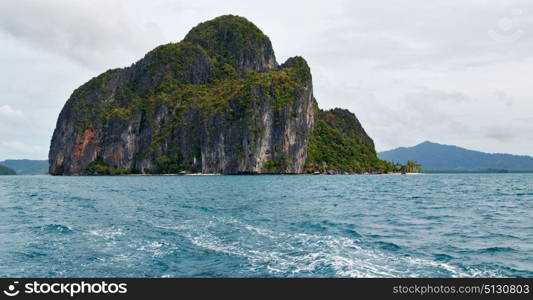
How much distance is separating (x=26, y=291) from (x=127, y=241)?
11885 mm

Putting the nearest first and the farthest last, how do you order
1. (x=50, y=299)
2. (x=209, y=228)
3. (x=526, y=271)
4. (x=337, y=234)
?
(x=50, y=299), (x=526, y=271), (x=337, y=234), (x=209, y=228)

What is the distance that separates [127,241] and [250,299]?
13985 millimetres

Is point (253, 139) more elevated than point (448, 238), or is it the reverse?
point (253, 139)

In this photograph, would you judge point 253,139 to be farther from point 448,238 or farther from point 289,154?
point 448,238

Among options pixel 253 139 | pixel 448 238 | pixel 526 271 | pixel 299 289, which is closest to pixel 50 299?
pixel 299 289

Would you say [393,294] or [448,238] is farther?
[448,238]

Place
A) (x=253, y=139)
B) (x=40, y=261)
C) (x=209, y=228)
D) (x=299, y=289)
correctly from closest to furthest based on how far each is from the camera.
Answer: (x=299, y=289) → (x=40, y=261) → (x=209, y=228) → (x=253, y=139)

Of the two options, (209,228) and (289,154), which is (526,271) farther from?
(289,154)

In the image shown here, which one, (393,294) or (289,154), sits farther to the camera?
(289,154)

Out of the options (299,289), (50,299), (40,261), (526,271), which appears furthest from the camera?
(40,261)

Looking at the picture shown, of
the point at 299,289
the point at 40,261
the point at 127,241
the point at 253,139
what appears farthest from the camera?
the point at 253,139

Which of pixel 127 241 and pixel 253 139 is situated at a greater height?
pixel 253 139

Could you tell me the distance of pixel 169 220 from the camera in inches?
1210

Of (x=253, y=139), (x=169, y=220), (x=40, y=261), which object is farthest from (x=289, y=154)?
(x=40, y=261)
